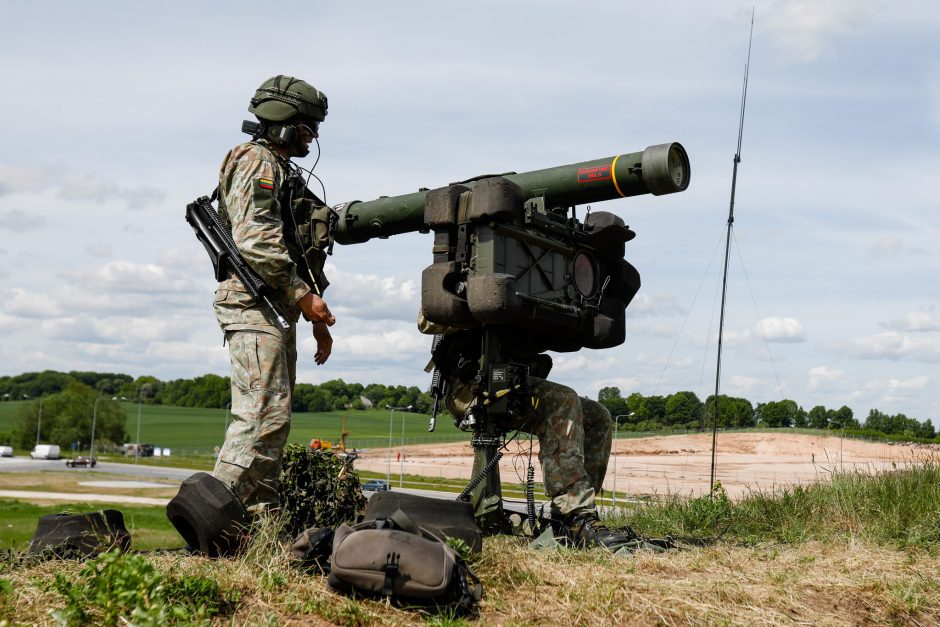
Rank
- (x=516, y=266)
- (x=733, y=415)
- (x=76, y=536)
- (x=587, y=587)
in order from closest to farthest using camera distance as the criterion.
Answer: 1. (x=587, y=587)
2. (x=76, y=536)
3. (x=516, y=266)
4. (x=733, y=415)

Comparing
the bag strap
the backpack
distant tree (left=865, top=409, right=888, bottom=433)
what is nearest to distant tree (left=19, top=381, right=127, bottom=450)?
distant tree (left=865, top=409, right=888, bottom=433)

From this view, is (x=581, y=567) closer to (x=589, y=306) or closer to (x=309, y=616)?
(x=309, y=616)

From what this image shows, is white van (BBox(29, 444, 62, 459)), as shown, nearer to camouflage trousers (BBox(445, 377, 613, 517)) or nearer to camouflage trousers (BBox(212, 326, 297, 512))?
camouflage trousers (BBox(445, 377, 613, 517))

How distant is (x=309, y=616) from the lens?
144 inches

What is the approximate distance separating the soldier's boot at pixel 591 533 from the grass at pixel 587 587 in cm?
28

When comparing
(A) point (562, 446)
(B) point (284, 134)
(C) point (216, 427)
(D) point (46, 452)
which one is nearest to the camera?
(B) point (284, 134)

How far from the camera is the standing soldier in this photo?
4.85 metres

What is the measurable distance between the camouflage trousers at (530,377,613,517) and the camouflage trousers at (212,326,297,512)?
177 cm

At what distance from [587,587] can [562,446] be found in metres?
1.86

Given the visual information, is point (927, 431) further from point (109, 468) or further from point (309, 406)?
point (109, 468)

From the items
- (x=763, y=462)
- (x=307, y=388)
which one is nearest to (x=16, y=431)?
(x=307, y=388)

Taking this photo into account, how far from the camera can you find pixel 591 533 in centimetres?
560

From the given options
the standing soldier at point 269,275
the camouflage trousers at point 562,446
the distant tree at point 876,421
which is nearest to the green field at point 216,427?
the distant tree at point 876,421

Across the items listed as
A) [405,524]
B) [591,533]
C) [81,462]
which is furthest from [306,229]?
[81,462]
